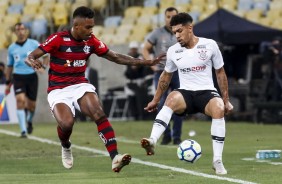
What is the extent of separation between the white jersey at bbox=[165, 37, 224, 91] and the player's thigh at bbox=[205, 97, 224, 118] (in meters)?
0.33

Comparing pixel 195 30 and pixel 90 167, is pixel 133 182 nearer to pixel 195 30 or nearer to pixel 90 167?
pixel 90 167

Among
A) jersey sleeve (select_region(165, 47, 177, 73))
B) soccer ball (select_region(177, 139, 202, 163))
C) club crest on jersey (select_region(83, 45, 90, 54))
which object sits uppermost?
club crest on jersey (select_region(83, 45, 90, 54))

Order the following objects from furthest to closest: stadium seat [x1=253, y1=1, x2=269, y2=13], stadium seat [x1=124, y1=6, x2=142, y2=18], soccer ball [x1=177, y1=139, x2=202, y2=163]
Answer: stadium seat [x1=124, y1=6, x2=142, y2=18] → stadium seat [x1=253, y1=1, x2=269, y2=13] → soccer ball [x1=177, y1=139, x2=202, y2=163]

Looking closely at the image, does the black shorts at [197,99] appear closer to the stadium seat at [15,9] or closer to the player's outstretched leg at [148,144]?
the player's outstretched leg at [148,144]

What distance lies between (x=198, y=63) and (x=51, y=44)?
1.82m

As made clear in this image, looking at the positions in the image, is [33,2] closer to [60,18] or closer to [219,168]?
[60,18]

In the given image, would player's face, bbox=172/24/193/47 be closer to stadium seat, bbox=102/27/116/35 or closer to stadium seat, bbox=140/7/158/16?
stadium seat, bbox=102/27/116/35

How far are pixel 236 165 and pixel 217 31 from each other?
12011 mm

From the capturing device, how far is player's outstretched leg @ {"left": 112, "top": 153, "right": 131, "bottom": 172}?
10728 millimetres

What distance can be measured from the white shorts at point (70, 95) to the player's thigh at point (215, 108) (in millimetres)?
1432

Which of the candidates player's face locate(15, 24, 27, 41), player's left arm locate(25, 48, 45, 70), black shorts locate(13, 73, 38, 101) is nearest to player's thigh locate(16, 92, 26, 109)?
black shorts locate(13, 73, 38, 101)

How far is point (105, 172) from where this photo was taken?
38.6ft

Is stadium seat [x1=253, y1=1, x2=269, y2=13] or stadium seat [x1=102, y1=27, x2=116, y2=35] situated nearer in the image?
stadium seat [x1=253, y1=1, x2=269, y2=13]

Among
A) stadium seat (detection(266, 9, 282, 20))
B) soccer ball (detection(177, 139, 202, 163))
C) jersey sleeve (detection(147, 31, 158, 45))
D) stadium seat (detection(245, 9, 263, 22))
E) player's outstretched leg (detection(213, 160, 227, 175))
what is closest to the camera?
player's outstretched leg (detection(213, 160, 227, 175))
